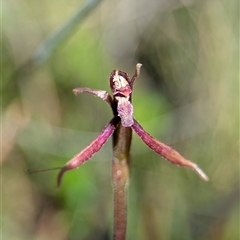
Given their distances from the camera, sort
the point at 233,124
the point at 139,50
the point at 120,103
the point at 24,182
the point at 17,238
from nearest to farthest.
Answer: the point at 120,103
the point at 17,238
the point at 24,182
the point at 233,124
the point at 139,50

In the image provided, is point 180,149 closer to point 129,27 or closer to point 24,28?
point 129,27

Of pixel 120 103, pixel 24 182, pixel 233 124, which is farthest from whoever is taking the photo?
pixel 233 124

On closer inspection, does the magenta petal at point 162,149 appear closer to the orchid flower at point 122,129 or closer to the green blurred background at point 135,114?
the orchid flower at point 122,129

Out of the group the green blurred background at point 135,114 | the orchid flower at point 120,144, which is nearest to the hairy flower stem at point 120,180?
the orchid flower at point 120,144

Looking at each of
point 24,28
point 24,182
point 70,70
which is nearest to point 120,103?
point 24,182

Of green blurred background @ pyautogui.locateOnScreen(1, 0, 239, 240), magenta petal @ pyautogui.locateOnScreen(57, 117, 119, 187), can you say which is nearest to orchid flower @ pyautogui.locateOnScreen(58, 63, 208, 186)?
magenta petal @ pyautogui.locateOnScreen(57, 117, 119, 187)

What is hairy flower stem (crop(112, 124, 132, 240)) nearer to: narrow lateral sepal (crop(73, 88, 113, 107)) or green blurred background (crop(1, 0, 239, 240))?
narrow lateral sepal (crop(73, 88, 113, 107))
